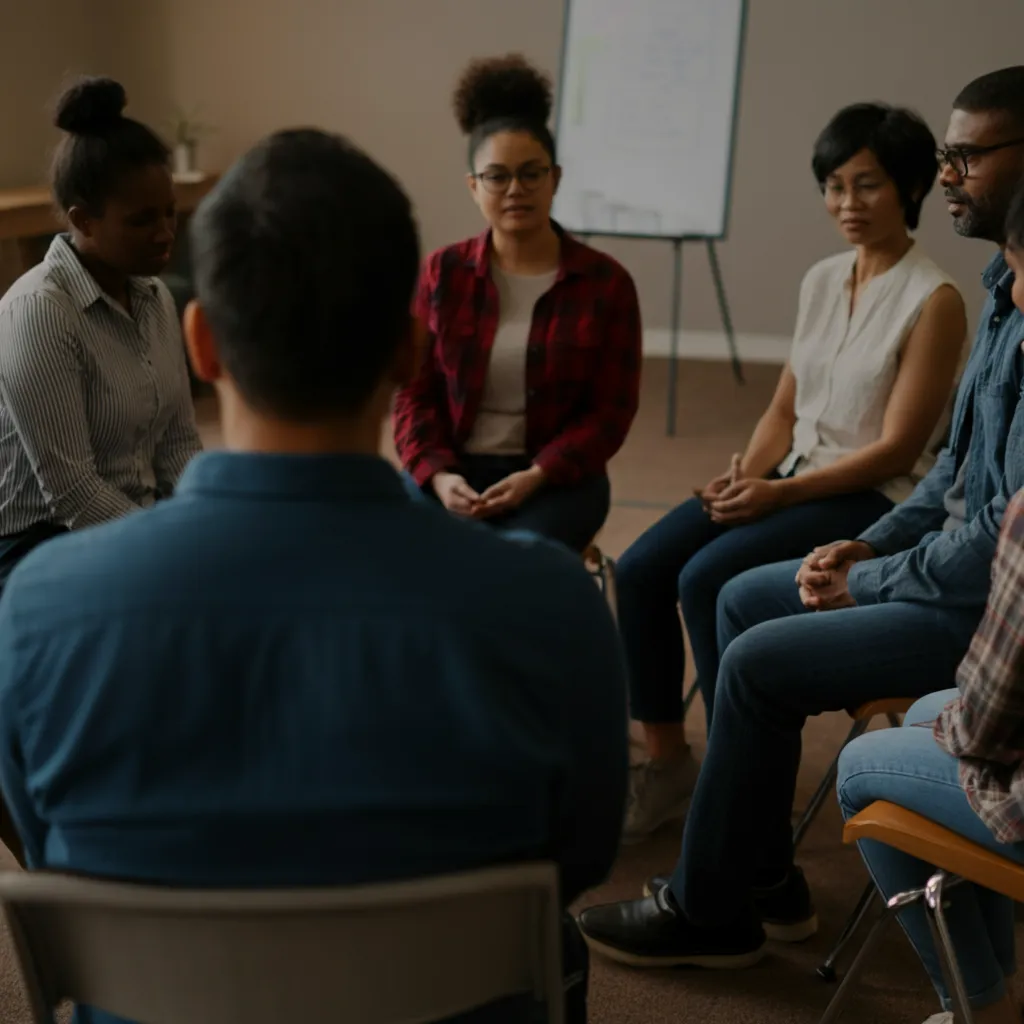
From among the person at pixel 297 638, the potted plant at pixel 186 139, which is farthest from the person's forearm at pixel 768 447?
the potted plant at pixel 186 139

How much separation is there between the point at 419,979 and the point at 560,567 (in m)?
0.30

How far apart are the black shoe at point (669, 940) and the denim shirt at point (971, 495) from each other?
20.9 inches

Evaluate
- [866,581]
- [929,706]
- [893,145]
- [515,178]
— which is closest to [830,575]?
[866,581]

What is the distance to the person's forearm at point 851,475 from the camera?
219 centimetres

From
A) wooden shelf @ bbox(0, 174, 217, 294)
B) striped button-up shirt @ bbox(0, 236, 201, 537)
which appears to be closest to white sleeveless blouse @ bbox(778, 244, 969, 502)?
striped button-up shirt @ bbox(0, 236, 201, 537)

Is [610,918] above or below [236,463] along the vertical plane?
below

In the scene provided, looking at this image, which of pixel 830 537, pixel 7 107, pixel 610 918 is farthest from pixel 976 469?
pixel 7 107

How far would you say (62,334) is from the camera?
Answer: 185 cm

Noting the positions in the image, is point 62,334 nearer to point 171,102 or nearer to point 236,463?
point 236,463

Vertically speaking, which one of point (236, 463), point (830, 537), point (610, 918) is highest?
point (236, 463)

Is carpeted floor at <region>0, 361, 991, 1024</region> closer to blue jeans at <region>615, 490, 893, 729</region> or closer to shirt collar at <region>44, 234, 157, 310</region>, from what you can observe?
blue jeans at <region>615, 490, 893, 729</region>

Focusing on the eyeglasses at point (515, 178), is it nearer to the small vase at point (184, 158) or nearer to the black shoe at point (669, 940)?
the black shoe at point (669, 940)

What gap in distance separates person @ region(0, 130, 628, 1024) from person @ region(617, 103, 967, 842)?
53.2 inches

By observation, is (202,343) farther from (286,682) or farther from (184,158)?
(184,158)
